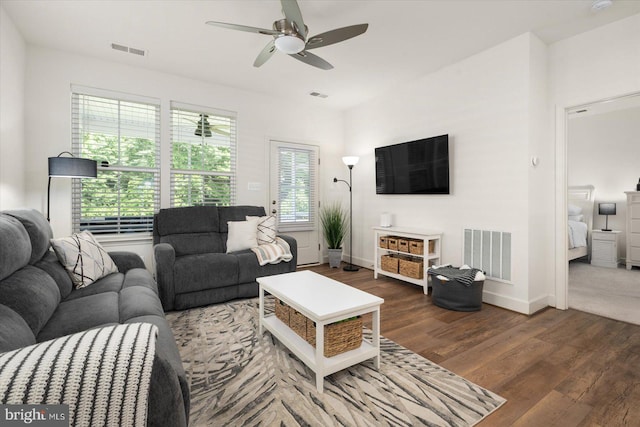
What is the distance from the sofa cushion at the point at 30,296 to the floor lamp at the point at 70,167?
150 centimetres

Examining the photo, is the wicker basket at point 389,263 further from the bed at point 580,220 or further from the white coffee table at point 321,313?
the bed at point 580,220

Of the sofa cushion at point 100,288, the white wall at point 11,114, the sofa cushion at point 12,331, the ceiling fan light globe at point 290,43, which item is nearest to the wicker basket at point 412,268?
the ceiling fan light globe at point 290,43

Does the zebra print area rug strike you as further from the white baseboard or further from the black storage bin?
the white baseboard

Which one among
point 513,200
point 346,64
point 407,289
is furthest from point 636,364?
point 346,64

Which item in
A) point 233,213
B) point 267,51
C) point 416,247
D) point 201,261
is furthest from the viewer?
point 233,213

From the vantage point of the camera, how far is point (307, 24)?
280 centimetres

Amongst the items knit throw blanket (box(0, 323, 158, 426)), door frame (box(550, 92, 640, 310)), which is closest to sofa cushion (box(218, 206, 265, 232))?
knit throw blanket (box(0, 323, 158, 426))

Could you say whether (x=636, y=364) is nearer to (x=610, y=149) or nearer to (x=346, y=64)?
(x=346, y=64)

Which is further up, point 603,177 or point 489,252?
point 603,177

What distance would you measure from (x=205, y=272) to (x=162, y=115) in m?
2.18

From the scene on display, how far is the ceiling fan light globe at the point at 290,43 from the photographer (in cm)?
231

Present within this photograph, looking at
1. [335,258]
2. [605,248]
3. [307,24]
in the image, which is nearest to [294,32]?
[307,24]

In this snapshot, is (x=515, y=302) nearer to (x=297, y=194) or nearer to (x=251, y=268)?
(x=251, y=268)

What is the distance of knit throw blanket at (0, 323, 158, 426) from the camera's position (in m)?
0.68
